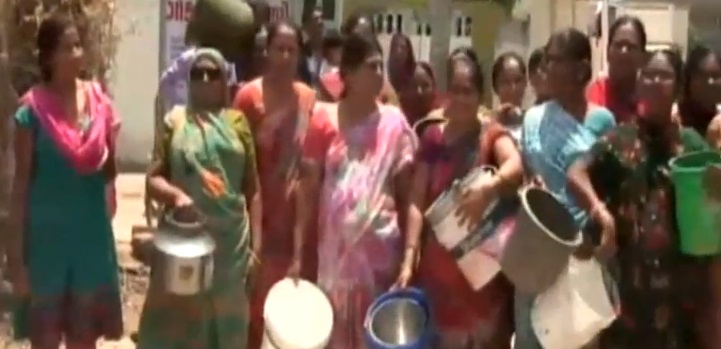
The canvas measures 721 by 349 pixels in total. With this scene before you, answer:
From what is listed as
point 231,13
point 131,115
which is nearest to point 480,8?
point 131,115

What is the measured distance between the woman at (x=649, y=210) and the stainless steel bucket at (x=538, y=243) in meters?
0.10

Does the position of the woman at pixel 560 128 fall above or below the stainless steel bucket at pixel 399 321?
above

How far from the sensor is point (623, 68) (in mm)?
5125

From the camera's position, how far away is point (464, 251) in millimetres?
4867

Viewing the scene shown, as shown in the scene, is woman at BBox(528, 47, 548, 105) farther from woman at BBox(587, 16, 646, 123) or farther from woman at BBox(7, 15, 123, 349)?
woman at BBox(7, 15, 123, 349)

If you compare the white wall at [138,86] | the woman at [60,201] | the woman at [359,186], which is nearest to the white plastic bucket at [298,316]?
the woman at [359,186]

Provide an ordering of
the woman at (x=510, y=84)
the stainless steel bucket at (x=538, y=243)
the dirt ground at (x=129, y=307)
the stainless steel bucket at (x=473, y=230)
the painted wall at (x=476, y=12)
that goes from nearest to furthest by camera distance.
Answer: the stainless steel bucket at (x=538, y=243) → the stainless steel bucket at (x=473, y=230) → the woman at (x=510, y=84) → the dirt ground at (x=129, y=307) → the painted wall at (x=476, y=12)

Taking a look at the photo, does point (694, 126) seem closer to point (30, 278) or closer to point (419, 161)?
point (419, 161)

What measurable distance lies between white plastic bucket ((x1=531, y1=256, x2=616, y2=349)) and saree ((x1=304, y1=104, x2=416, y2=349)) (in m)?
0.66

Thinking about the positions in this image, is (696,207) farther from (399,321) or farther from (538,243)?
(399,321)

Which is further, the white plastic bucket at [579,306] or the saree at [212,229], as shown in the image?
the saree at [212,229]

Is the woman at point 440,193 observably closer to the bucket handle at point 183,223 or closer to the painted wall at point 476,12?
the bucket handle at point 183,223

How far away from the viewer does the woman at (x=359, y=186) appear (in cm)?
500

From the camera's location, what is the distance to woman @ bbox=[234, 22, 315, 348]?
5.27m
